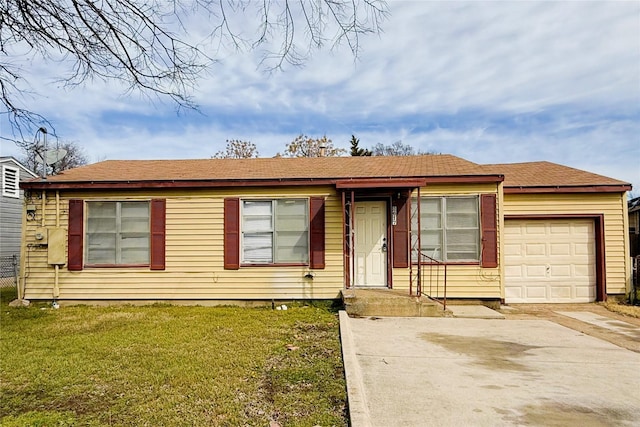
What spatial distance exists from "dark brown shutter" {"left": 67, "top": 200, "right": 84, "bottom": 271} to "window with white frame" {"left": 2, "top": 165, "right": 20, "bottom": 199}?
12.7ft

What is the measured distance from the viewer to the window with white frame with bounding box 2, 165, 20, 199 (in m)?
11.3

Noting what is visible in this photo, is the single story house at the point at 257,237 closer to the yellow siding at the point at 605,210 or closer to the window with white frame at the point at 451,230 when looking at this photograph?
the window with white frame at the point at 451,230

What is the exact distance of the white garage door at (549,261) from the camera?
9.38 meters

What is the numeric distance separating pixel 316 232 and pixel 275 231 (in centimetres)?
90

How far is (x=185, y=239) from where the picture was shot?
8.80m

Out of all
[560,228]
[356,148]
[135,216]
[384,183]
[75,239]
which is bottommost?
[75,239]

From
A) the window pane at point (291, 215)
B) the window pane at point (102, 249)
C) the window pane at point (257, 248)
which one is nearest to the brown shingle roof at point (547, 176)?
the window pane at point (291, 215)

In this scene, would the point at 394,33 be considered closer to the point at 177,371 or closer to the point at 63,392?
the point at 177,371

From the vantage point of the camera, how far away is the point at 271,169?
10.0 m

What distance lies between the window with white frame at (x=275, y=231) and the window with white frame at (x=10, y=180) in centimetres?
739

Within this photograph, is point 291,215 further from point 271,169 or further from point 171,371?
point 171,371

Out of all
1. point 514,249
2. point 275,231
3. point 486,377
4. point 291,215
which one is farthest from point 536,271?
point 275,231

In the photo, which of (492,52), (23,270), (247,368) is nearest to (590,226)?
(492,52)

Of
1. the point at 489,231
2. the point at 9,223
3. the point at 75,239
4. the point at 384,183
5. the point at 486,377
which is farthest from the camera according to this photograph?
the point at 9,223
